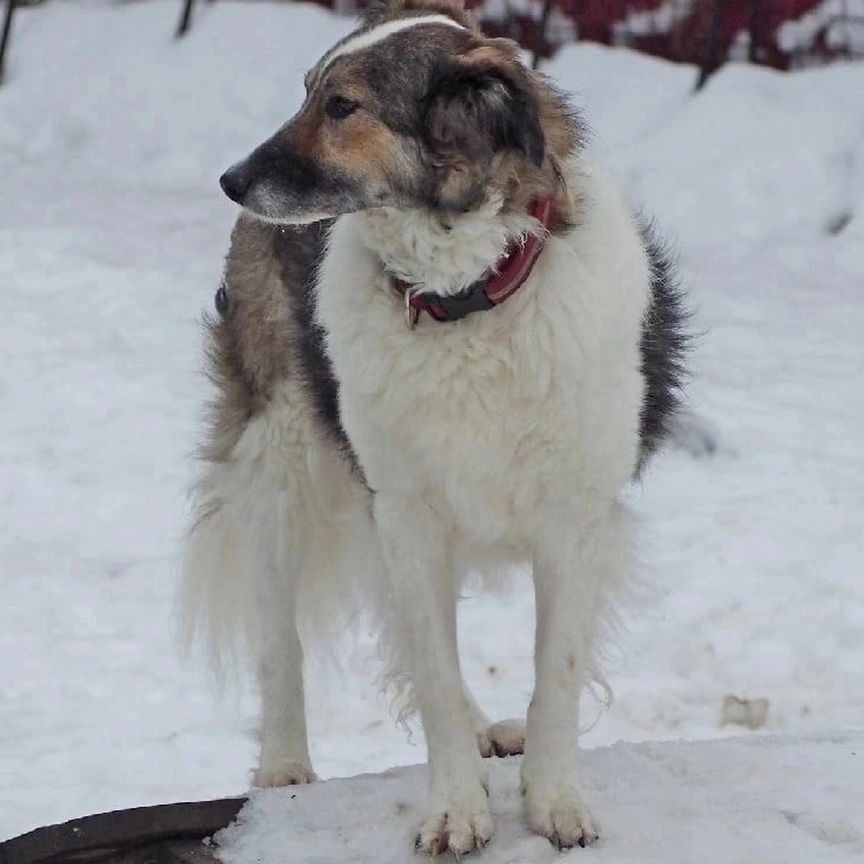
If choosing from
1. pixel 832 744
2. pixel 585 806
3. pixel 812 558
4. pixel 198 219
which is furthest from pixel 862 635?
pixel 198 219

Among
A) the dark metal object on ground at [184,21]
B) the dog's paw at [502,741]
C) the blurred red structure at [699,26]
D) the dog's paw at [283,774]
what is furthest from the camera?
the dark metal object on ground at [184,21]

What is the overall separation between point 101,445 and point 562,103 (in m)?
4.34

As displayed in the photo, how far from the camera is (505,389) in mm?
3580

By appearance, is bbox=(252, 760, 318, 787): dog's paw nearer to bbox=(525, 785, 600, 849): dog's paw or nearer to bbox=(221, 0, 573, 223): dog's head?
bbox=(525, 785, 600, 849): dog's paw

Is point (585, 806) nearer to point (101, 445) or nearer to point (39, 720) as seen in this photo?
point (39, 720)

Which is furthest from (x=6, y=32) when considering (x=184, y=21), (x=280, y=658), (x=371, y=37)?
(x=371, y=37)

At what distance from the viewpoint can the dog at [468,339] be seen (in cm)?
349

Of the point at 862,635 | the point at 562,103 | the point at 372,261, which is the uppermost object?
the point at 562,103

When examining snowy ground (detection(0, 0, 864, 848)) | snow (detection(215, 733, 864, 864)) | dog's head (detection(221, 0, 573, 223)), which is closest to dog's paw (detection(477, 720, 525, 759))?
snow (detection(215, 733, 864, 864))

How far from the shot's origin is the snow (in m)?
3.56

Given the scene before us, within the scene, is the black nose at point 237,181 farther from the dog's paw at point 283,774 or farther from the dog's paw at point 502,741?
the dog's paw at point 283,774

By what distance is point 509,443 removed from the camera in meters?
3.60

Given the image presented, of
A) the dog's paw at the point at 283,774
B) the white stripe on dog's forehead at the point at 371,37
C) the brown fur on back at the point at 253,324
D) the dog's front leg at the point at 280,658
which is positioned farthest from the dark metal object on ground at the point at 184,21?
the white stripe on dog's forehead at the point at 371,37

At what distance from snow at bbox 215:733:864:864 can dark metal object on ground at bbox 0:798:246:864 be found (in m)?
0.08
